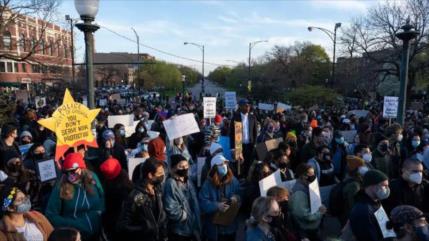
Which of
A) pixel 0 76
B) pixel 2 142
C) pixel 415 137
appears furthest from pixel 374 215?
pixel 0 76

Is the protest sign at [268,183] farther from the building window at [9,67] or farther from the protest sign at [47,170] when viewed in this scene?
the building window at [9,67]

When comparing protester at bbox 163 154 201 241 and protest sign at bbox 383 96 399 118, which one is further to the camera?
protest sign at bbox 383 96 399 118

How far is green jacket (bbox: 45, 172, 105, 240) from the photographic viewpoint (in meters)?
3.65

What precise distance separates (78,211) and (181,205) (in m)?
1.07

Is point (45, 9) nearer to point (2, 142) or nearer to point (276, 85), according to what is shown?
point (2, 142)

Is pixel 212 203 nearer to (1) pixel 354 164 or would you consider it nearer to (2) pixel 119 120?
(1) pixel 354 164

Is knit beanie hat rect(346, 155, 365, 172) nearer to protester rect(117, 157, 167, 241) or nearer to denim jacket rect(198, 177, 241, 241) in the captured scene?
denim jacket rect(198, 177, 241, 241)

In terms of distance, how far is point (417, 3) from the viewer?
23.2 m

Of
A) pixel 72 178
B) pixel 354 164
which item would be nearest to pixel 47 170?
pixel 72 178

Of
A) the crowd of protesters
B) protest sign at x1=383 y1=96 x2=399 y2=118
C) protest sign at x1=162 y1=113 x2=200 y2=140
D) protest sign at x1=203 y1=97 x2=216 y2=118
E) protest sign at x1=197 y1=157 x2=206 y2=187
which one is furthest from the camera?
protest sign at x1=203 y1=97 x2=216 y2=118

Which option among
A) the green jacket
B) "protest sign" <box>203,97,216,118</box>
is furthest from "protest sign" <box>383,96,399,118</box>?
the green jacket

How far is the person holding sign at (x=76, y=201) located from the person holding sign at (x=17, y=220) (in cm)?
45

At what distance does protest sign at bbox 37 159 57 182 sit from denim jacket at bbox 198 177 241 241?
237 centimetres

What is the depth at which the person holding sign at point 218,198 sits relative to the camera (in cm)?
427
